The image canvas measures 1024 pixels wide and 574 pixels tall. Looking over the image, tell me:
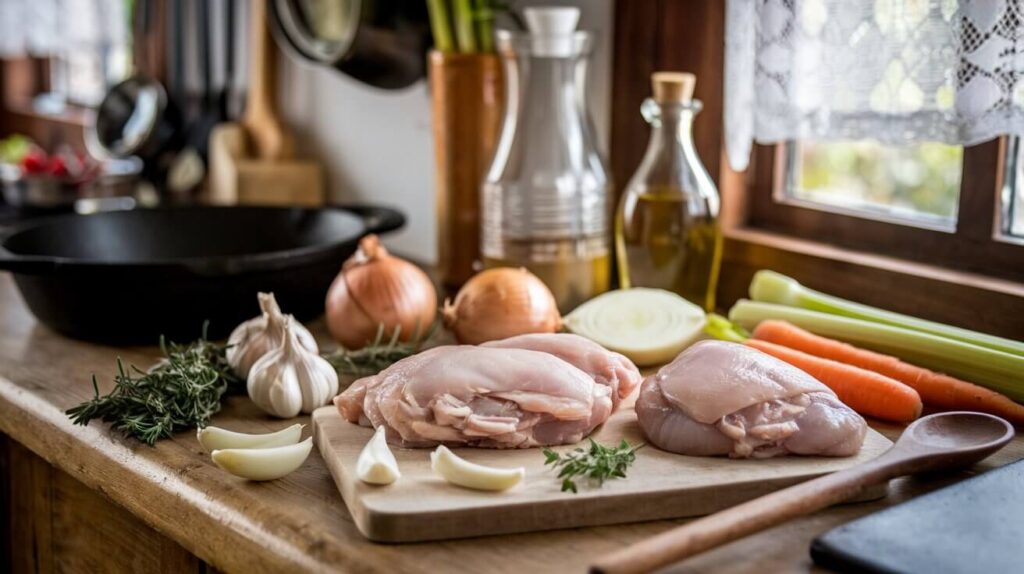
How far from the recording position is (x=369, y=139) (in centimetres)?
211

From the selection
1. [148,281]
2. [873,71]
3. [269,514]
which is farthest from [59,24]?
[269,514]

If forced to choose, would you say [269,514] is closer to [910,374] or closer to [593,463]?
[593,463]

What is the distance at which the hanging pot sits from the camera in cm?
183

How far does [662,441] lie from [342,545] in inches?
11.2

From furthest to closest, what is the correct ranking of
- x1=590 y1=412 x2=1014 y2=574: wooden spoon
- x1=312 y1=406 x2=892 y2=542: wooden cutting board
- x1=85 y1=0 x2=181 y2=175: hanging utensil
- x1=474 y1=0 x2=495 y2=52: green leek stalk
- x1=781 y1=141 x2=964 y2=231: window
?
x1=85 y1=0 x2=181 y2=175: hanging utensil → x1=474 y1=0 x2=495 y2=52: green leek stalk → x1=781 y1=141 x2=964 y2=231: window → x1=312 y1=406 x2=892 y2=542: wooden cutting board → x1=590 y1=412 x2=1014 y2=574: wooden spoon

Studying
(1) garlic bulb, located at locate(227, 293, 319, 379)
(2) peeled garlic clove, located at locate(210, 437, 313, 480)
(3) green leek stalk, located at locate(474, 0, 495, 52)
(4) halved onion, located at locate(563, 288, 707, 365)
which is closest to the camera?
(2) peeled garlic clove, located at locate(210, 437, 313, 480)

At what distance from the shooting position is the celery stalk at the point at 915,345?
111cm

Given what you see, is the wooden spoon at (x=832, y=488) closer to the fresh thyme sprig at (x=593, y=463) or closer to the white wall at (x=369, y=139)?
the fresh thyme sprig at (x=593, y=463)

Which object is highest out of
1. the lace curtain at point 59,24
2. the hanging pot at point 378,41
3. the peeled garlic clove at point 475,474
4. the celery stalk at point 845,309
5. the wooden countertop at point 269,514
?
the lace curtain at point 59,24

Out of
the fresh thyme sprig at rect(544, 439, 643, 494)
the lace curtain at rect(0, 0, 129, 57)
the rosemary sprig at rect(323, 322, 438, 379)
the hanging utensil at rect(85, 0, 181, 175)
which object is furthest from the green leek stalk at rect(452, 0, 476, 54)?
the lace curtain at rect(0, 0, 129, 57)

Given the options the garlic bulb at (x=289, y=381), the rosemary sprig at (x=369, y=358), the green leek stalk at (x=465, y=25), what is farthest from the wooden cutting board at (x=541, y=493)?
the green leek stalk at (x=465, y=25)

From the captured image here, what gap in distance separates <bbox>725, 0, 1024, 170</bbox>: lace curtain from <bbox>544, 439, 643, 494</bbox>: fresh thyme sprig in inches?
21.3

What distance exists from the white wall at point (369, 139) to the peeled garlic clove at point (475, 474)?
3.26 ft

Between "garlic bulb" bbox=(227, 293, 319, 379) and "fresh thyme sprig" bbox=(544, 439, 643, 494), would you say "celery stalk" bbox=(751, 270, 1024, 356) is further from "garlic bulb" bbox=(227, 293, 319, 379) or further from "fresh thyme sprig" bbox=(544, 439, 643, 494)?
"garlic bulb" bbox=(227, 293, 319, 379)
